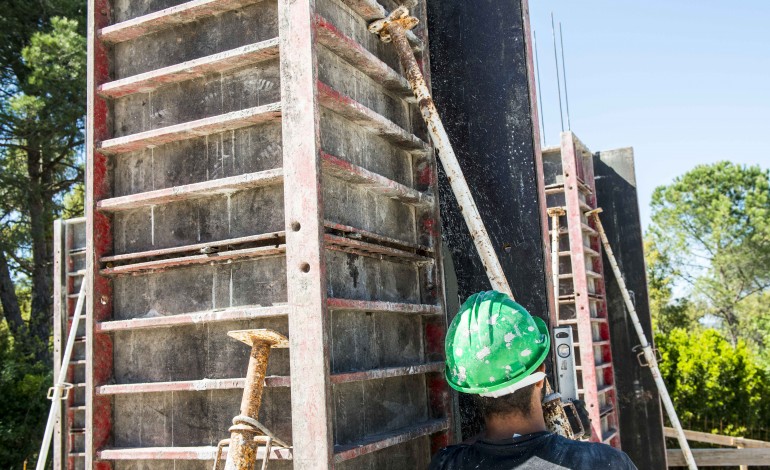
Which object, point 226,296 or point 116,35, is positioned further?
point 116,35

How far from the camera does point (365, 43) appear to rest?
3.99 metres

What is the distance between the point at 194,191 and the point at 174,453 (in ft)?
4.26

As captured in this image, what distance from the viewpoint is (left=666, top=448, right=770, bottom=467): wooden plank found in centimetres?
930

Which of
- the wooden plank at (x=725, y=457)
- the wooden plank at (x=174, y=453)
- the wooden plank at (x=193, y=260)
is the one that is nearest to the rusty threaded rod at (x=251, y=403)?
the wooden plank at (x=174, y=453)

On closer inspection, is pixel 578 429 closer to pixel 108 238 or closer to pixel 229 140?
pixel 229 140

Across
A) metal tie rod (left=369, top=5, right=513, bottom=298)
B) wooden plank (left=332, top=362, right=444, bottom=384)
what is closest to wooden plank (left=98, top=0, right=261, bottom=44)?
metal tie rod (left=369, top=5, right=513, bottom=298)

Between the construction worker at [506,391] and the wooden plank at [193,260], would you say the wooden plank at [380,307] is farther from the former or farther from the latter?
the construction worker at [506,391]

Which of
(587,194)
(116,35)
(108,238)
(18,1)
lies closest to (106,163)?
(108,238)

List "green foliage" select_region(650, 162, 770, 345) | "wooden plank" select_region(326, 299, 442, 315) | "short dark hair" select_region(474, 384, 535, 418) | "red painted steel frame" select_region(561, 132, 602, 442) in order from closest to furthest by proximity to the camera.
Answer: "short dark hair" select_region(474, 384, 535, 418), "wooden plank" select_region(326, 299, 442, 315), "red painted steel frame" select_region(561, 132, 602, 442), "green foliage" select_region(650, 162, 770, 345)

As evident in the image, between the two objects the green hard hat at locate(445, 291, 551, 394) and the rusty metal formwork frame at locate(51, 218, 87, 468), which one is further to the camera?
the rusty metal formwork frame at locate(51, 218, 87, 468)

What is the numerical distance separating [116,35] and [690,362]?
12.3 metres

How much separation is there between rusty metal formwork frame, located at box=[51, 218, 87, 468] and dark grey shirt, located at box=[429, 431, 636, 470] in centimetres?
650

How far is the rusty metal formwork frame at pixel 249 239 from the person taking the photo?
313cm

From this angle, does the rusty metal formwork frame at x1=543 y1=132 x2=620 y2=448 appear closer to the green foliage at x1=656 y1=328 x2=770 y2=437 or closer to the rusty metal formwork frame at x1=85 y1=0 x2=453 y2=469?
the rusty metal formwork frame at x1=85 y1=0 x2=453 y2=469
